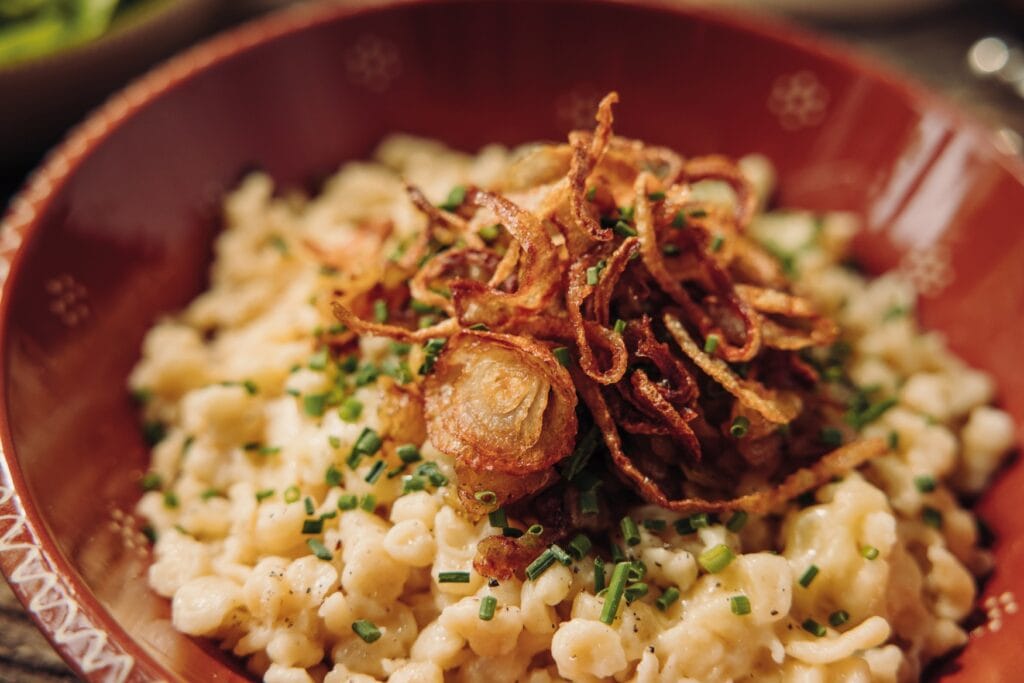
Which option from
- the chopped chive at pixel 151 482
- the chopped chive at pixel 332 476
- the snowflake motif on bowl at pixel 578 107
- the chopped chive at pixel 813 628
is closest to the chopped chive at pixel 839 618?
the chopped chive at pixel 813 628

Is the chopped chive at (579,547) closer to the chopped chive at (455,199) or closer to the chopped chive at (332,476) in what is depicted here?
the chopped chive at (332,476)

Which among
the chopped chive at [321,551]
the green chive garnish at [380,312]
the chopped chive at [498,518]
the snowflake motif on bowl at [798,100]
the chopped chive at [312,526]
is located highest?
the snowflake motif on bowl at [798,100]

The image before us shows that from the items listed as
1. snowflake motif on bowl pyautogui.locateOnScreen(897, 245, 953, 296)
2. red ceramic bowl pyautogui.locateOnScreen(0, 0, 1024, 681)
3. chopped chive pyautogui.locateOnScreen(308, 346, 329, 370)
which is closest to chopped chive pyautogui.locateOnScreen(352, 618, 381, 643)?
red ceramic bowl pyautogui.locateOnScreen(0, 0, 1024, 681)

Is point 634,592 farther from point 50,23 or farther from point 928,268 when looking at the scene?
point 50,23

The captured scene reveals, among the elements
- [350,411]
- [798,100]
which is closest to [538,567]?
[350,411]

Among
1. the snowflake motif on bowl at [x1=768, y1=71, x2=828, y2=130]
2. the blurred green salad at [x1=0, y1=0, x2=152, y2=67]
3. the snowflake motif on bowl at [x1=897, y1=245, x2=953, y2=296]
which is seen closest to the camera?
the snowflake motif on bowl at [x1=897, y1=245, x2=953, y2=296]

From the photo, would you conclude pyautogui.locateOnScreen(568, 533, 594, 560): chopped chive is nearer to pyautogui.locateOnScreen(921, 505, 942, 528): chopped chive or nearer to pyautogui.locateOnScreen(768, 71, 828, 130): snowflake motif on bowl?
pyautogui.locateOnScreen(921, 505, 942, 528): chopped chive
